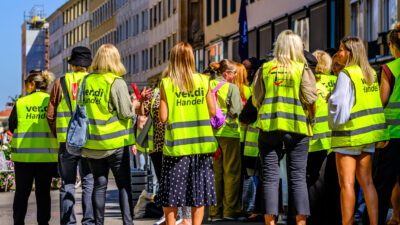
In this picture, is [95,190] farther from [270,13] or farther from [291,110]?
[270,13]

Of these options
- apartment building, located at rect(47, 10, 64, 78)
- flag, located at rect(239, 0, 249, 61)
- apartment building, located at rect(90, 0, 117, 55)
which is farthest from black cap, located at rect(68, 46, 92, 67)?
apartment building, located at rect(47, 10, 64, 78)

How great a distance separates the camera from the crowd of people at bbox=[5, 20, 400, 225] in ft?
30.8

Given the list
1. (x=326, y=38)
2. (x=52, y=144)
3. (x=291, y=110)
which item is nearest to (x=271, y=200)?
(x=291, y=110)

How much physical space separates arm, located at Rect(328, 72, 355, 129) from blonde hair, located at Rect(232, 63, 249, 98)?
2.97 m

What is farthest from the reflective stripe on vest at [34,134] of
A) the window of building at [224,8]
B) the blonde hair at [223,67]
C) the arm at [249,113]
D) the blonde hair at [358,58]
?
the window of building at [224,8]

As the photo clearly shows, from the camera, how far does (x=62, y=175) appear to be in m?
10.2

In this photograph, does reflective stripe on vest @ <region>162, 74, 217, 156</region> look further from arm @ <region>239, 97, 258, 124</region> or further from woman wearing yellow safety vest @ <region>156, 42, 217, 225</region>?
arm @ <region>239, 97, 258, 124</region>

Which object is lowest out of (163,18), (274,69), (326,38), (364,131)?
(364,131)

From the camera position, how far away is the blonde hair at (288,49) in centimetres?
947

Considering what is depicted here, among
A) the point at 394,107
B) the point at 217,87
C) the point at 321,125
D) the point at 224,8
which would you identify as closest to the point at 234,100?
the point at 217,87

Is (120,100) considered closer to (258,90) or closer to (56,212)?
(258,90)

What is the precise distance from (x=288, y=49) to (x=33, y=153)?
3.10m

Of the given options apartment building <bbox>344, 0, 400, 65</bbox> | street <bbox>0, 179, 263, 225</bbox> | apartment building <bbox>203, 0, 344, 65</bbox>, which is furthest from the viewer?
apartment building <bbox>203, 0, 344, 65</bbox>

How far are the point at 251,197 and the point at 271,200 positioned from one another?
7.82ft
